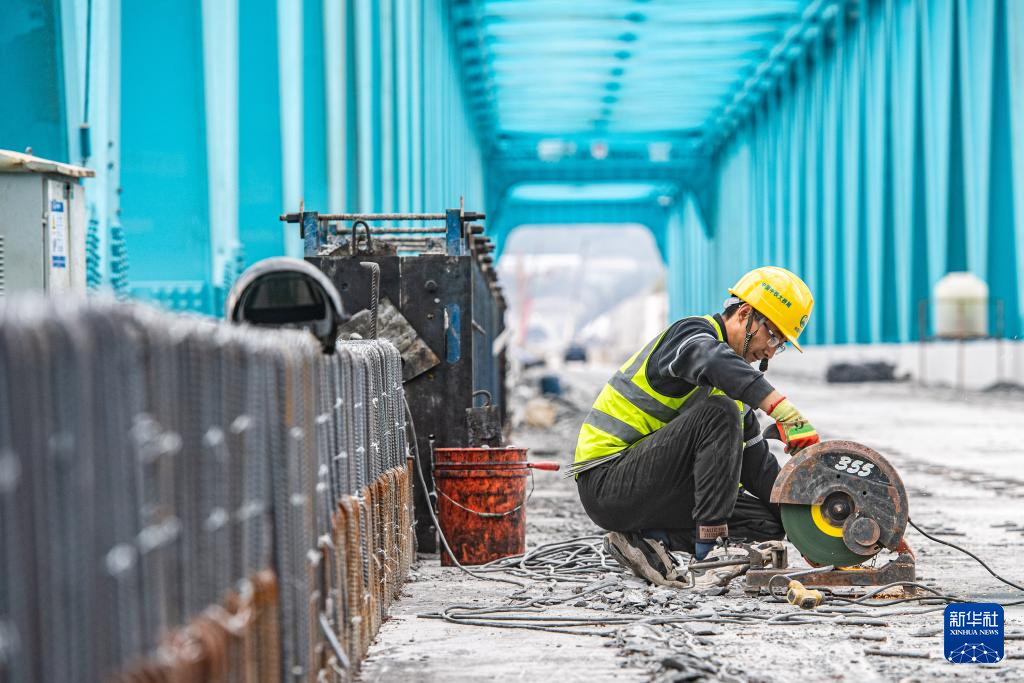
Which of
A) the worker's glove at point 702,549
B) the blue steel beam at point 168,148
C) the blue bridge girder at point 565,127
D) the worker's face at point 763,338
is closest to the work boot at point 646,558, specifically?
the worker's glove at point 702,549

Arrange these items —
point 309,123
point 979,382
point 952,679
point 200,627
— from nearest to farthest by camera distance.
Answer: point 200,627 → point 952,679 → point 309,123 → point 979,382

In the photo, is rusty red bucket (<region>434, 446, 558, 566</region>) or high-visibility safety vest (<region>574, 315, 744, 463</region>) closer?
high-visibility safety vest (<region>574, 315, 744, 463</region>)

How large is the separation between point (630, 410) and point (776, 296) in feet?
2.56

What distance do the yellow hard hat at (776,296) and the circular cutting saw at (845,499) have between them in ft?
1.80

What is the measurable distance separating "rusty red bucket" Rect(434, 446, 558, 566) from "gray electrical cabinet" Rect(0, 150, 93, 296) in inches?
79.7

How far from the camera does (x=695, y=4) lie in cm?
2683

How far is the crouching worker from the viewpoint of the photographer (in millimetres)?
4828

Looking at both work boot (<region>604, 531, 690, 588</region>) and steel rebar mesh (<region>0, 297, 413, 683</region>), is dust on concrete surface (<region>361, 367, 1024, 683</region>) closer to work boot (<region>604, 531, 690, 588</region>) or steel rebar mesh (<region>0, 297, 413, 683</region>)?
work boot (<region>604, 531, 690, 588</region>)

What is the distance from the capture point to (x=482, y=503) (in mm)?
5688

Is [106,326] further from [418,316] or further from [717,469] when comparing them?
[418,316]

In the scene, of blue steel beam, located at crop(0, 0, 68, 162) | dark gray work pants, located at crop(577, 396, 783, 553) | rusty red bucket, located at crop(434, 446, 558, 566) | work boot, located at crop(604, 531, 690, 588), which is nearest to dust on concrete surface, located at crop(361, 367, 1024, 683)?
work boot, located at crop(604, 531, 690, 588)

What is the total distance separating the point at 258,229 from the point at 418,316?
4.79m

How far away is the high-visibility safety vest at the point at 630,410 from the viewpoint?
16.7 feet

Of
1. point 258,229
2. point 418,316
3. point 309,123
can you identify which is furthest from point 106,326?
point 309,123
